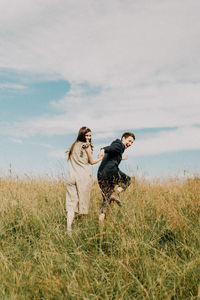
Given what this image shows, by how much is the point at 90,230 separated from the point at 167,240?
3.30 ft

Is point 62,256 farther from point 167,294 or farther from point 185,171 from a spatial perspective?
point 185,171

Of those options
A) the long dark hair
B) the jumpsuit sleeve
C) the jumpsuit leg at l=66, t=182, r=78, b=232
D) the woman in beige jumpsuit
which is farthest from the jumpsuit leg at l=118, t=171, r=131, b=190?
the long dark hair

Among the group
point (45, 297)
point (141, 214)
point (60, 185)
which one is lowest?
point (45, 297)

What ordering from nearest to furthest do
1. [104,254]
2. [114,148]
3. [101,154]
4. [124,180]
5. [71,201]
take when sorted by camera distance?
[104,254] → [71,201] → [101,154] → [114,148] → [124,180]

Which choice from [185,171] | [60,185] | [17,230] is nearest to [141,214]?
[17,230]

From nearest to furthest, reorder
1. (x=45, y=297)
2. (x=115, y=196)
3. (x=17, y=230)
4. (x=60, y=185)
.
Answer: (x=45, y=297), (x=17, y=230), (x=115, y=196), (x=60, y=185)

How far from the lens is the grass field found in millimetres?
2777

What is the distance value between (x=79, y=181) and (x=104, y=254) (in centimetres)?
199

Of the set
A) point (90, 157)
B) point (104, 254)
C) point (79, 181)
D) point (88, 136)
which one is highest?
point (88, 136)

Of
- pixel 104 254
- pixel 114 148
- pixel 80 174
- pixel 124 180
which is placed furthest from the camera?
pixel 124 180

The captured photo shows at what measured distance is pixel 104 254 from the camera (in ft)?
11.1

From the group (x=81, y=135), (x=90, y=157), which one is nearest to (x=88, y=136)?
(x=81, y=135)

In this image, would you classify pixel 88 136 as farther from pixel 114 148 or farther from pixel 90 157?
pixel 114 148

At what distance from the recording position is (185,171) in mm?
7453
